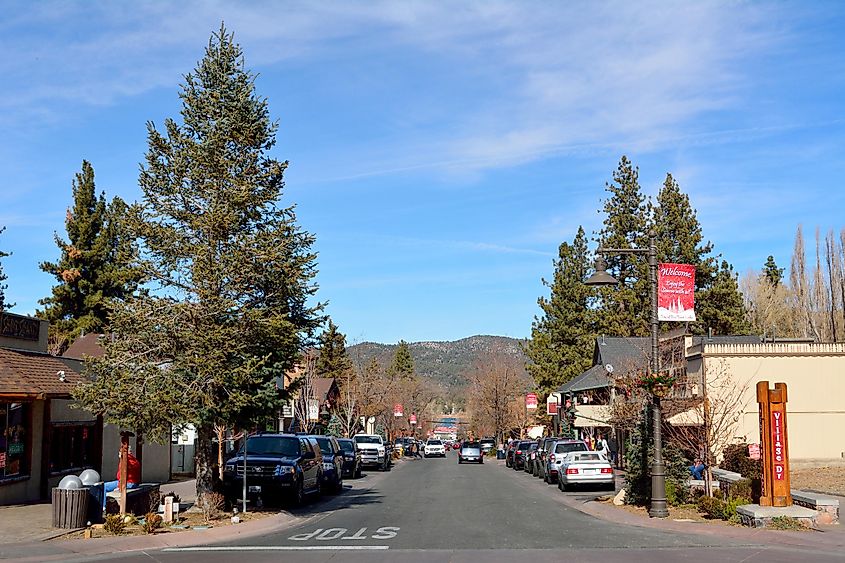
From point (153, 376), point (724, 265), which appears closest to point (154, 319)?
point (153, 376)

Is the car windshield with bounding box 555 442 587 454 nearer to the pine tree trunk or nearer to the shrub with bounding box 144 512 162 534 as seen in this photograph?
the pine tree trunk

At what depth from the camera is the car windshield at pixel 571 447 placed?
3362 cm

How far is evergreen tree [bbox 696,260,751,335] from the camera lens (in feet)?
180

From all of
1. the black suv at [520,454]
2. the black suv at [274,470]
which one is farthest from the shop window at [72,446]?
the black suv at [520,454]

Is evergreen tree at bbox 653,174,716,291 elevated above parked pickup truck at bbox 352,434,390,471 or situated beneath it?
elevated above

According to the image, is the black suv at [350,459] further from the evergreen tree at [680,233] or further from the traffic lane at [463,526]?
the evergreen tree at [680,233]

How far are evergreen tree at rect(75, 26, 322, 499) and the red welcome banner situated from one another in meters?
8.10

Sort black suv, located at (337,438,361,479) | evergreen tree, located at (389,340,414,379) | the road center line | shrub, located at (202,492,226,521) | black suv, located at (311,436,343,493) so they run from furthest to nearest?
evergreen tree, located at (389,340,414,379)
black suv, located at (337,438,361,479)
black suv, located at (311,436,343,493)
shrub, located at (202,492,226,521)
the road center line

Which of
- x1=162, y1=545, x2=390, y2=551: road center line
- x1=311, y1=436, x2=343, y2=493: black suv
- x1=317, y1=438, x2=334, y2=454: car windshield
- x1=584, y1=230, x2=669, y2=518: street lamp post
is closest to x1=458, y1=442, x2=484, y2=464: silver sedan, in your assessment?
x1=317, y1=438, x2=334, y2=454: car windshield

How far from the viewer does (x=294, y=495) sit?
22375 millimetres

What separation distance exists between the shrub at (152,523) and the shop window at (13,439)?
5.92 metres

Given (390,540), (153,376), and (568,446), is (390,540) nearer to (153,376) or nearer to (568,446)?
(153,376)

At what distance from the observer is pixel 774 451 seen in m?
17.5

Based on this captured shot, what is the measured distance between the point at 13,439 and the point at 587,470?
688 inches
